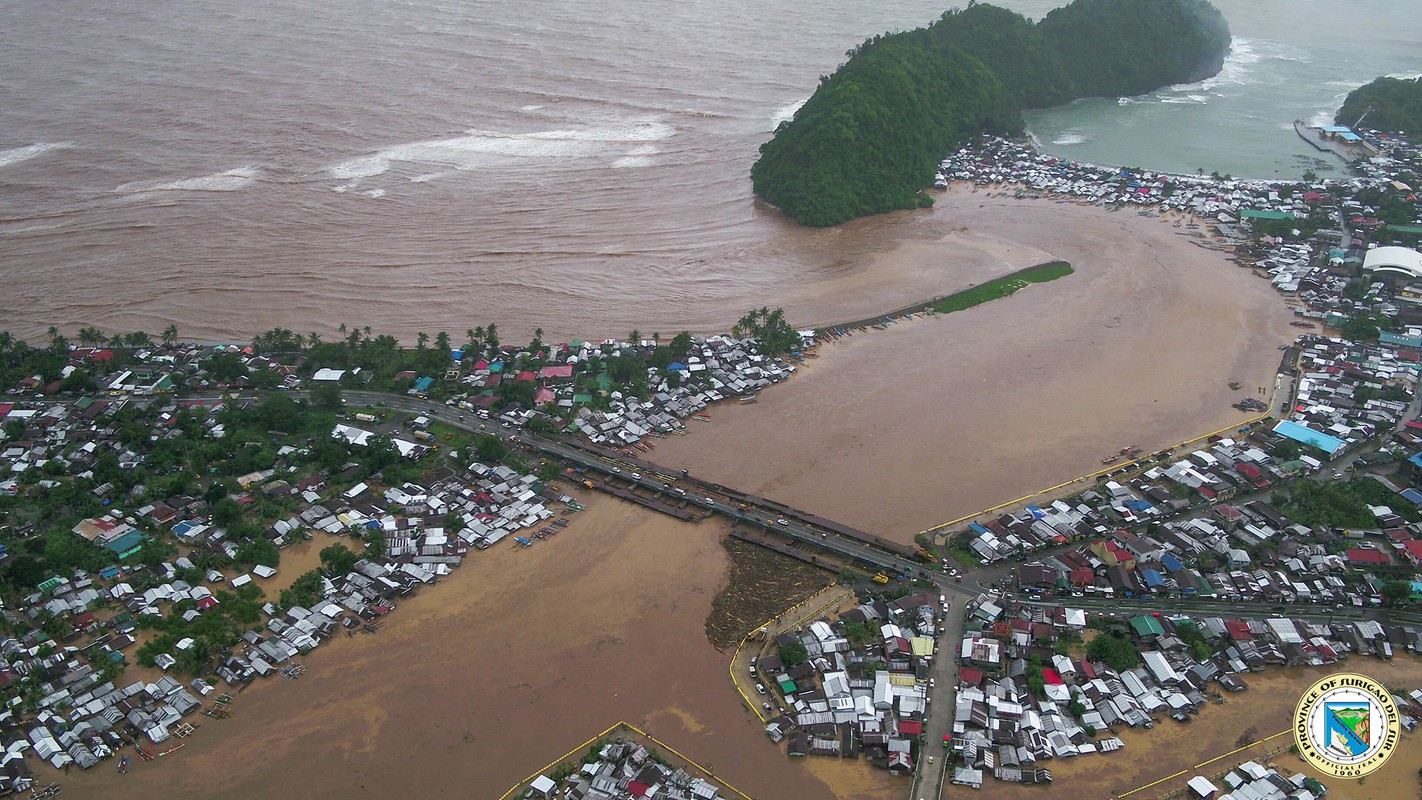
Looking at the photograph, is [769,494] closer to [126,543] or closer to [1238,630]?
[1238,630]

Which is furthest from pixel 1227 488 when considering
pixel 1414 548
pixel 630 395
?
pixel 630 395

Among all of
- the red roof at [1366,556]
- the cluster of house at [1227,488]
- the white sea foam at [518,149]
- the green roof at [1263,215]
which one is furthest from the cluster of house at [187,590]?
the green roof at [1263,215]

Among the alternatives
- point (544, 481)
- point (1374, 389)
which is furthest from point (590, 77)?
point (1374, 389)

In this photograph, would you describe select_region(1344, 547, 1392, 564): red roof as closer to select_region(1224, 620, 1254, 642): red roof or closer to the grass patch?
select_region(1224, 620, 1254, 642): red roof

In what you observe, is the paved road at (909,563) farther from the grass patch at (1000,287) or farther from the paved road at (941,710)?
the grass patch at (1000,287)

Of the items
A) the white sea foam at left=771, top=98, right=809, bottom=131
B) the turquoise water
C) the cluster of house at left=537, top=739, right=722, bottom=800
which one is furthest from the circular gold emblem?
the white sea foam at left=771, top=98, right=809, bottom=131

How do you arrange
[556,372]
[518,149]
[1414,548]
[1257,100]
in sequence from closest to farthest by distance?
1. [1414,548]
2. [556,372]
3. [518,149]
4. [1257,100]

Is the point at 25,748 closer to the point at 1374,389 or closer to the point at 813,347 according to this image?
the point at 813,347
